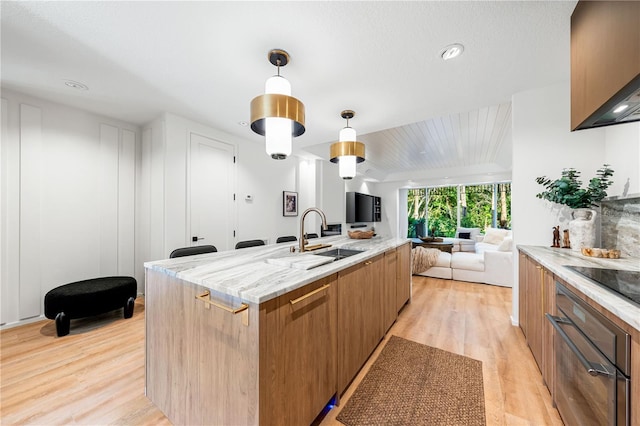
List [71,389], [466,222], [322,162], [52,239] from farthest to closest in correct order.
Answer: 1. [466,222]
2. [322,162]
3. [52,239]
4. [71,389]

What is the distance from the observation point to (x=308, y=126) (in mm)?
3381

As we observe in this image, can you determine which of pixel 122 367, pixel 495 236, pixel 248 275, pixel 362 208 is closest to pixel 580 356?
pixel 248 275

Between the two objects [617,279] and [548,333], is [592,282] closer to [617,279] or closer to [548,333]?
[617,279]

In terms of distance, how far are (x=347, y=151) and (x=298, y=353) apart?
188cm

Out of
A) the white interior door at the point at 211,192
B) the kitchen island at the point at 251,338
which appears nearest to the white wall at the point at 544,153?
the kitchen island at the point at 251,338

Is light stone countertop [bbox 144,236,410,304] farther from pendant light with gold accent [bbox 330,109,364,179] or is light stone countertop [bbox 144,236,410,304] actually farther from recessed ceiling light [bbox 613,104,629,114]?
recessed ceiling light [bbox 613,104,629,114]

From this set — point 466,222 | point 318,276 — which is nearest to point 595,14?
point 318,276

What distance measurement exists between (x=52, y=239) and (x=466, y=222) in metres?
9.10

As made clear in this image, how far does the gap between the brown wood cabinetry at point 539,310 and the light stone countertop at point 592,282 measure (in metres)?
0.09

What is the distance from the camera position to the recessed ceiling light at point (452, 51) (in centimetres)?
175

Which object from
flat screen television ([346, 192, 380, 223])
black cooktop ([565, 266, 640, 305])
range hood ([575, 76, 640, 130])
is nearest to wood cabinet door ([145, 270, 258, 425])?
black cooktop ([565, 266, 640, 305])

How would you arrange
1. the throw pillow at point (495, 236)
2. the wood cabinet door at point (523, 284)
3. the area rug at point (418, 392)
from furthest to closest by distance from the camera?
the throw pillow at point (495, 236) < the wood cabinet door at point (523, 284) < the area rug at point (418, 392)

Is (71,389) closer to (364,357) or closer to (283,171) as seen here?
(364,357)

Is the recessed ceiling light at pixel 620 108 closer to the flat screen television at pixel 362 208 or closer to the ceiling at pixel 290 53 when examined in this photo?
the ceiling at pixel 290 53
